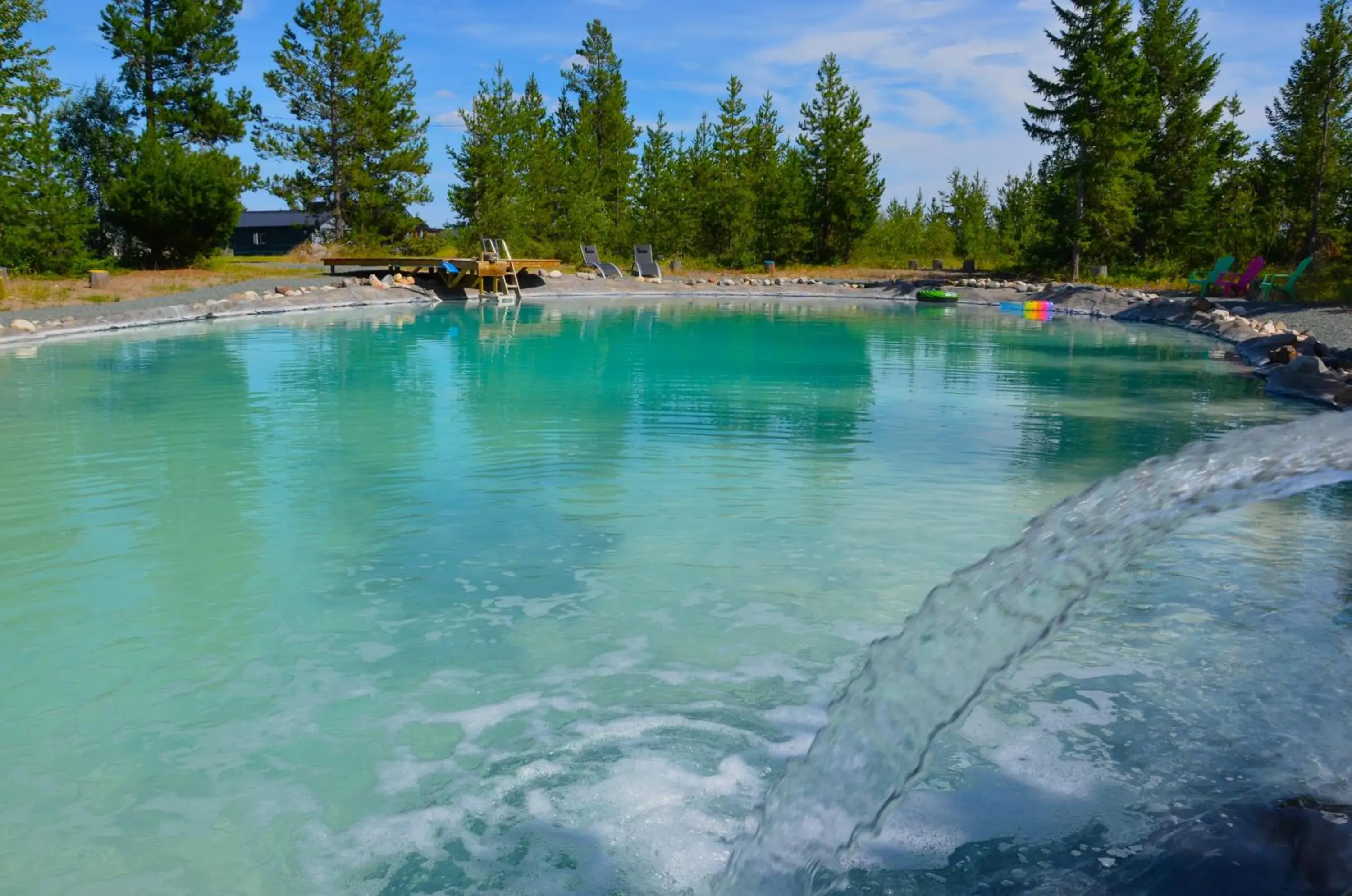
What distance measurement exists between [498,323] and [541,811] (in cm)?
1790

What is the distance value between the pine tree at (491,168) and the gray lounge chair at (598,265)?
10.2 feet

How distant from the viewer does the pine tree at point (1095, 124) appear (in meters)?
30.1

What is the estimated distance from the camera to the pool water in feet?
10.3

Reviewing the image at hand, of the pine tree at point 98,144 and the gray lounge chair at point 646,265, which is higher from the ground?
the pine tree at point 98,144

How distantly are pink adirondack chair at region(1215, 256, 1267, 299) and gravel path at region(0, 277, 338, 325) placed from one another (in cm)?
2232

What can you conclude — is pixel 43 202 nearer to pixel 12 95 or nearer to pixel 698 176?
pixel 12 95

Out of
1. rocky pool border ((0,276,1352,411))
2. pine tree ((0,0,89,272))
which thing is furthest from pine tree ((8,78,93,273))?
rocky pool border ((0,276,1352,411))

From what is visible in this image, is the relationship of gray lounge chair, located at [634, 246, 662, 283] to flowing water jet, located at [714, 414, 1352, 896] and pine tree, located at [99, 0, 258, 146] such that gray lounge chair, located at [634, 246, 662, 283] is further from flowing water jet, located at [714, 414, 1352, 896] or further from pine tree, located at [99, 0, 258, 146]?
flowing water jet, located at [714, 414, 1352, 896]

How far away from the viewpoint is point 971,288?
29.6 m

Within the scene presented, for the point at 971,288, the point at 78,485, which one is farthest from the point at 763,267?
the point at 78,485

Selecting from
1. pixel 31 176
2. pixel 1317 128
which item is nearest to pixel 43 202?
pixel 31 176

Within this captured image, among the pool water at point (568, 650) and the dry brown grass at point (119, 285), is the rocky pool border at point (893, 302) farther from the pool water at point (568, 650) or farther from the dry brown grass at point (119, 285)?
the pool water at point (568, 650)

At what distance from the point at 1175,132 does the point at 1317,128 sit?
564cm

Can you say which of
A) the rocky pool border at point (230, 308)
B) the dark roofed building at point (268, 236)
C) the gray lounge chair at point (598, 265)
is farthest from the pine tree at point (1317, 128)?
the dark roofed building at point (268, 236)
